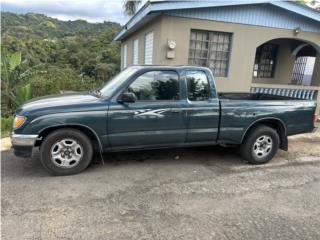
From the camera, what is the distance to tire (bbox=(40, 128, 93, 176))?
4211 mm

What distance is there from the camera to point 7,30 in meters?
30.3

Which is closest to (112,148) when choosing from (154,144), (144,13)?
(154,144)

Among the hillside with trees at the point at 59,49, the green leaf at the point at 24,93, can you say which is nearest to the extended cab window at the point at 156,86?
the green leaf at the point at 24,93

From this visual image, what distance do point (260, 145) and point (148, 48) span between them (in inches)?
263

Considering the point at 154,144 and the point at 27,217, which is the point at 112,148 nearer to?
the point at 154,144

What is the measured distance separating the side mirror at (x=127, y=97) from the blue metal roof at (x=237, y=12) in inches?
176

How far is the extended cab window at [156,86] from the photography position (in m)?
4.62

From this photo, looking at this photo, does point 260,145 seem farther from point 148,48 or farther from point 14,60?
point 14,60

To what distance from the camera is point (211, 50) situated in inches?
372

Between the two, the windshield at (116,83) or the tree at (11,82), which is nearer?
the windshield at (116,83)

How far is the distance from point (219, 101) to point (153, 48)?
5.21 meters

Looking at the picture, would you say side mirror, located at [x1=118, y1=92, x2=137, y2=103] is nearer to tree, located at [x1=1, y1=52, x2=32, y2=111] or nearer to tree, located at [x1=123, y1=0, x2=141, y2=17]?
tree, located at [x1=1, y1=52, x2=32, y2=111]

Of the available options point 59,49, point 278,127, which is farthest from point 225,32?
point 59,49

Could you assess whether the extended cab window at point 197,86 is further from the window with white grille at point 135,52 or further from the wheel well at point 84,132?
the window with white grille at point 135,52
